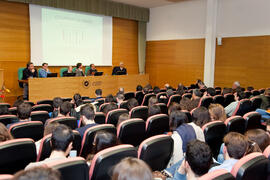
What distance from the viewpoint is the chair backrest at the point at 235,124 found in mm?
3078

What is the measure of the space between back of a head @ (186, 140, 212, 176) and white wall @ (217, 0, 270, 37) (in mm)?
8302

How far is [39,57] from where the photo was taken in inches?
346

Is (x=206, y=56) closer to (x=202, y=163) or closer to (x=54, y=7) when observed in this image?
(x=54, y=7)

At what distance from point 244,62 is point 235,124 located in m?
6.84

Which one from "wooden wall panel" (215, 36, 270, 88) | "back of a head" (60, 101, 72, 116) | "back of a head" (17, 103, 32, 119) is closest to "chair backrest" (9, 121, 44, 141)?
"back of a head" (17, 103, 32, 119)

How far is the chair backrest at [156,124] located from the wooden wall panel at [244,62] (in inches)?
270

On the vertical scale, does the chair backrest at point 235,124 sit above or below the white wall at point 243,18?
below

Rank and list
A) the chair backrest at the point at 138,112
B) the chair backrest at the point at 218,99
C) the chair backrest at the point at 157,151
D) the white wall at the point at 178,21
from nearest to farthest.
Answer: the chair backrest at the point at 157,151 < the chair backrest at the point at 138,112 < the chair backrest at the point at 218,99 < the white wall at the point at 178,21

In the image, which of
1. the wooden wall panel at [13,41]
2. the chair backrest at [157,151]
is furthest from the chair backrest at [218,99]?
the wooden wall panel at [13,41]

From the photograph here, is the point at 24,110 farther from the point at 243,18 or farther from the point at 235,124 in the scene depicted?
the point at 243,18

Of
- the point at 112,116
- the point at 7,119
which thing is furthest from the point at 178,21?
the point at 7,119

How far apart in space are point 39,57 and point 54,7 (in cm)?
187

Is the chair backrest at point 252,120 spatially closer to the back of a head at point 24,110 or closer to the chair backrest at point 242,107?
the chair backrest at point 242,107

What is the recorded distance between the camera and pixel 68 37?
31.4ft
